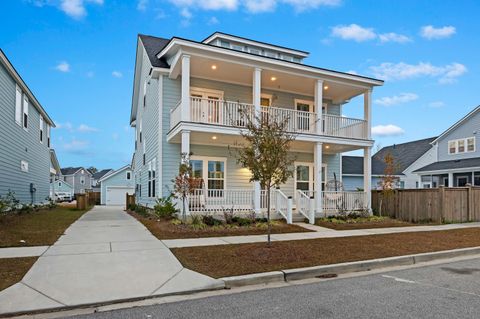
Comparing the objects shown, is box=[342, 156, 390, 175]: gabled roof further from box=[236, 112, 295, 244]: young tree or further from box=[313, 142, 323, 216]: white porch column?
box=[236, 112, 295, 244]: young tree

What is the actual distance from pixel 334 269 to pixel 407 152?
3462cm

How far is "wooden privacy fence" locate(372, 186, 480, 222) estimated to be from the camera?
1547 cm

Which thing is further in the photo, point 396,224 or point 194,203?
point 396,224

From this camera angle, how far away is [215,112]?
48.2 ft

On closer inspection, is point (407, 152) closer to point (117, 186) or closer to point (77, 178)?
point (117, 186)

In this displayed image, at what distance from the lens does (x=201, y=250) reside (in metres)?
7.93

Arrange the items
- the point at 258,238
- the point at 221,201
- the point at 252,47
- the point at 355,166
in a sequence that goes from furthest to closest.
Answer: the point at 355,166
the point at 252,47
the point at 221,201
the point at 258,238

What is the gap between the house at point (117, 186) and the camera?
38.2 meters

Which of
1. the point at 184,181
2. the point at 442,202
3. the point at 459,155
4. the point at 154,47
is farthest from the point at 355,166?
Result: the point at 184,181

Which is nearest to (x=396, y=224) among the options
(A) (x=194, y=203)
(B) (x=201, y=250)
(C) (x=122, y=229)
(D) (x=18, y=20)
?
(A) (x=194, y=203)

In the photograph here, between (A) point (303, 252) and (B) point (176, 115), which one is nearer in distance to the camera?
(A) point (303, 252)

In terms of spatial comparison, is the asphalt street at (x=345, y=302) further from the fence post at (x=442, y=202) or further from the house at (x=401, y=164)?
the house at (x=401, y=164)

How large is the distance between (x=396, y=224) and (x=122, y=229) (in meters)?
11.1

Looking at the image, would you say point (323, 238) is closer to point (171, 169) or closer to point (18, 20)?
point (171, 169)
